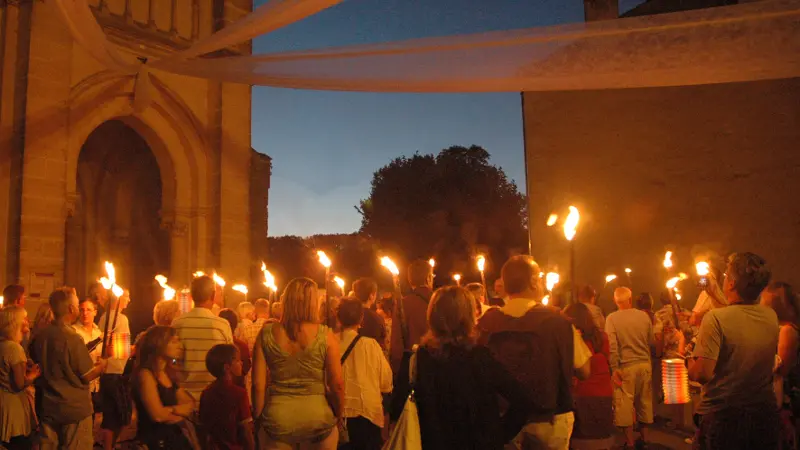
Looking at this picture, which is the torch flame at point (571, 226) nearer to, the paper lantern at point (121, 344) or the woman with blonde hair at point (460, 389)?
the woman with blonde hair at point (460, 389)

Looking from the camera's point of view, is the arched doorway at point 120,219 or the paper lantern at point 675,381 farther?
the arched doorway at point 120,219

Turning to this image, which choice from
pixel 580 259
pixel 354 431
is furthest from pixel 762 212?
pixel 354 431

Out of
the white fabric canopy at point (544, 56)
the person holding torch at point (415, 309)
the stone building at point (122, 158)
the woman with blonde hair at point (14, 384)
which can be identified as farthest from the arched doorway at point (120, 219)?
the person holding torch at point (415, 309)

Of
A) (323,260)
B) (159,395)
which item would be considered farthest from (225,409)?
(323,260)

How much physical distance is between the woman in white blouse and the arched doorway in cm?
1205

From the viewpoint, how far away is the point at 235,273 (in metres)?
14.1

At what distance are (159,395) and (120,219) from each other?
1366cm

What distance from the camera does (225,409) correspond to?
4246 millimetres

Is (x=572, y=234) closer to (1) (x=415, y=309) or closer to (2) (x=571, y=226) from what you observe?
(2) (x=571, y=226)

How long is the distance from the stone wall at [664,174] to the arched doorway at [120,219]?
9887 mm

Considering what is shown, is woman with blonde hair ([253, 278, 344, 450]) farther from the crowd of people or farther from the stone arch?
the stone arch

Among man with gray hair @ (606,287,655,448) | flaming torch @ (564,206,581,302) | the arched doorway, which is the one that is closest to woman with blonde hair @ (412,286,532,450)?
flaming torch @ (564,206,581,302)

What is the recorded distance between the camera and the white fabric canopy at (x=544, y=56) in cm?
397

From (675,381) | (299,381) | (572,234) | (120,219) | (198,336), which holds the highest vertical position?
(120,219)
